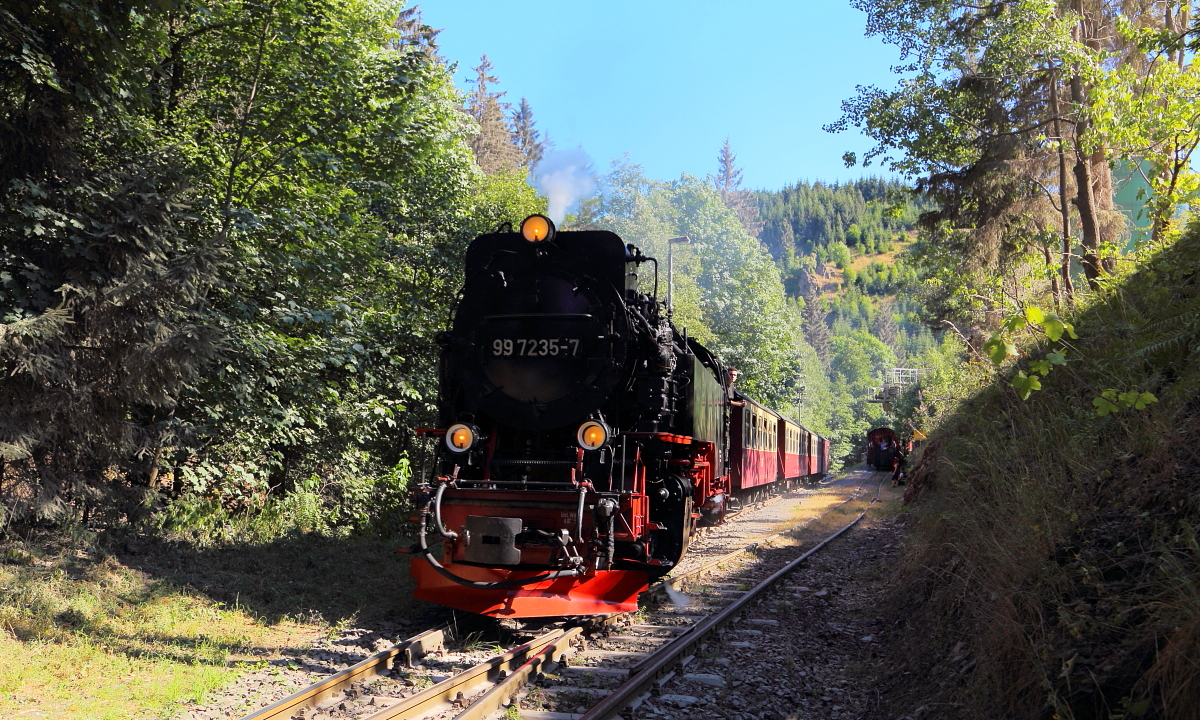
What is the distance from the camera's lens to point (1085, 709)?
11.1 ft

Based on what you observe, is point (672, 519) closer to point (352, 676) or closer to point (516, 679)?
point (516, 679)

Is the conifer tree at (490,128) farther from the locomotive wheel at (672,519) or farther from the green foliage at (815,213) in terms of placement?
the green foliage at (815,213)

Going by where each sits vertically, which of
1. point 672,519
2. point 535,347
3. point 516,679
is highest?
point 535,347

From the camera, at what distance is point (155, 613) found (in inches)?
260

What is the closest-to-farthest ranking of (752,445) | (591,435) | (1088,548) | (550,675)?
(1088,548) < (550,675) < (591,435) < (752,445)

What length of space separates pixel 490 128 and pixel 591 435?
38.0 meters

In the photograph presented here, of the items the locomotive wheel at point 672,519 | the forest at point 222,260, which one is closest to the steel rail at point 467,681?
the locomotive wheel at point 672,519

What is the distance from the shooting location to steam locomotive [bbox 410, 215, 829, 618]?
20.6 feet

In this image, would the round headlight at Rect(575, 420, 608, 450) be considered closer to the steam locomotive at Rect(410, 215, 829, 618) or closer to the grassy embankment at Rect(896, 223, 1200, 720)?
the steam locomotive at Rect(410, 215, 829, 618)

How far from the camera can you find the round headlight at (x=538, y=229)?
7.10 meters

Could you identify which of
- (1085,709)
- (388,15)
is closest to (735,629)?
(1085,709)

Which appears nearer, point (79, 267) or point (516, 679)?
point (516, 679)

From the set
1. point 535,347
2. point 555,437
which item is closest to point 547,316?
point 535,347

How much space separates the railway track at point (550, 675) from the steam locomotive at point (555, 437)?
0.37 meters
